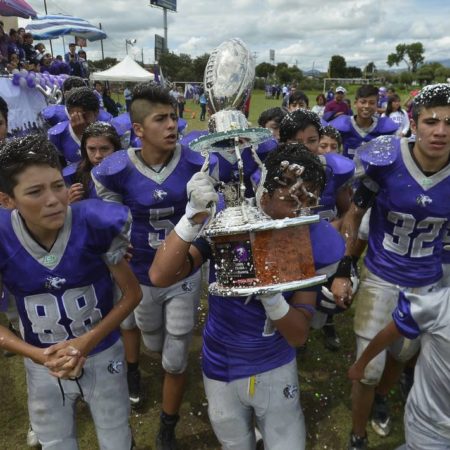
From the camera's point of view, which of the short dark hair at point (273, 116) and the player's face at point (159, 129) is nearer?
the player's face at point (159, 129)

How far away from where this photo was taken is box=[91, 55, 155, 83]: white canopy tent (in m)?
19.5

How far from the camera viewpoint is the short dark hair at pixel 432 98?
230 cm

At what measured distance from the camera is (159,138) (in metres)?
2.74

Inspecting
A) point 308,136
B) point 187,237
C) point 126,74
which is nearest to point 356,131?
point 308,136

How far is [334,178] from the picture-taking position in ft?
10.0

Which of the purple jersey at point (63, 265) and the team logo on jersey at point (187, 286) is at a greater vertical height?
the purple jersey at point (63, 265)

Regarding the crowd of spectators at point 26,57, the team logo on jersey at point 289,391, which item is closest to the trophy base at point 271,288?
the team logo on jersey at point 289,391

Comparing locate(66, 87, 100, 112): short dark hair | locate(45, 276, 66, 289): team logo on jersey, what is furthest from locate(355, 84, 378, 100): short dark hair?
locate(45, 276, 66, 289): team logo on jersey

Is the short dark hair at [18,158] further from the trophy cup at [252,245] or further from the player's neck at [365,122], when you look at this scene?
the player's neck at [365,122]

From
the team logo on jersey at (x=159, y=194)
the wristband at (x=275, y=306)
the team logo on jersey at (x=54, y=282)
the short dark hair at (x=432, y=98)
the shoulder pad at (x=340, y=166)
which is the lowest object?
the team logo on jersey at (x=54, y=282)

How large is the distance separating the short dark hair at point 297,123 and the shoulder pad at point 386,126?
9.26ft

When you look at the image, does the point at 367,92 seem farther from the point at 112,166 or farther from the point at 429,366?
the point at 429,366

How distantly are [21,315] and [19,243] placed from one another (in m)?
0.39

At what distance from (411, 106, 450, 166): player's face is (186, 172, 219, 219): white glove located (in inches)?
57.2
